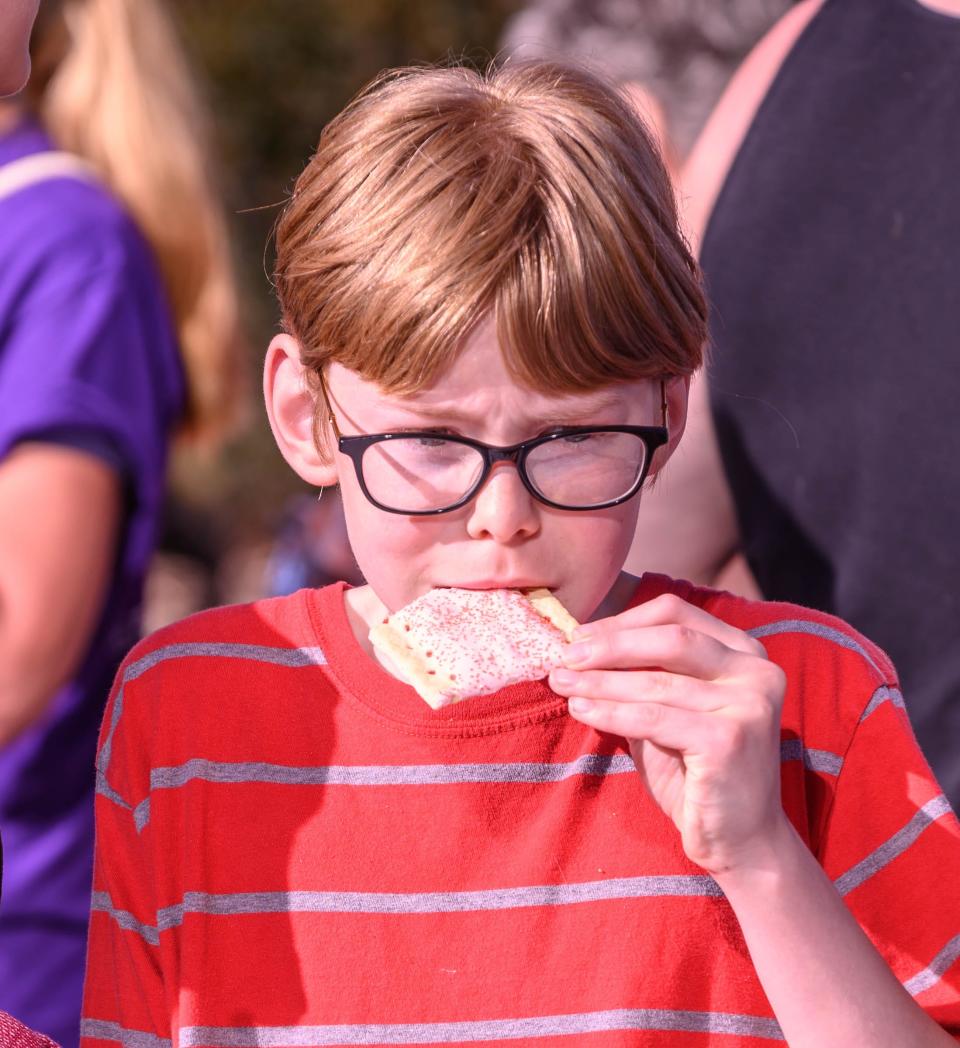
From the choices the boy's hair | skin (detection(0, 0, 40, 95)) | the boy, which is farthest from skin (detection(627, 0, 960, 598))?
skin (detection(0, 0, 40, 95))

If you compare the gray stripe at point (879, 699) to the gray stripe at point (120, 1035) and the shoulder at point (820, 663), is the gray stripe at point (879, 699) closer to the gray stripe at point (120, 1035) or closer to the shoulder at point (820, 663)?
the shoulder at point (820, 663)

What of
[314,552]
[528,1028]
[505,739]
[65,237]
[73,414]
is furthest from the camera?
[314,552]

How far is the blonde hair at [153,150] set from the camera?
10.8 ft

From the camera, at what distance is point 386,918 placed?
80.0 inches

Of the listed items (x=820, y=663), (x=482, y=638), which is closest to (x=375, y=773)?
(x=482, y=638)

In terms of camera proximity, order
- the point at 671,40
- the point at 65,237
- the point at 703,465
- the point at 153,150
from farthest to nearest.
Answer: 1. the point at 671,40
2. the point at 153,150
3. the point at 65,237
4. the point at 703,465

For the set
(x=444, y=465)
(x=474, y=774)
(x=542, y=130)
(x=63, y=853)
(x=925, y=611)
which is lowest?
(x=63, y=853)

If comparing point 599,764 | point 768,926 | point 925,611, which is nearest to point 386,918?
point 599,764

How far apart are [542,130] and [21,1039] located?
1.27 metres

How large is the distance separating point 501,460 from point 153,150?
Result: 1.77 meters

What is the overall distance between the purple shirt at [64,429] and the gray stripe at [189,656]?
0.85 meters

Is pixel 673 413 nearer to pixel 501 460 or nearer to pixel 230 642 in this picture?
pixel 501 460

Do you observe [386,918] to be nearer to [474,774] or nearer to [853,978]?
[474,774]

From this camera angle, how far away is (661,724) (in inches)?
70.9
